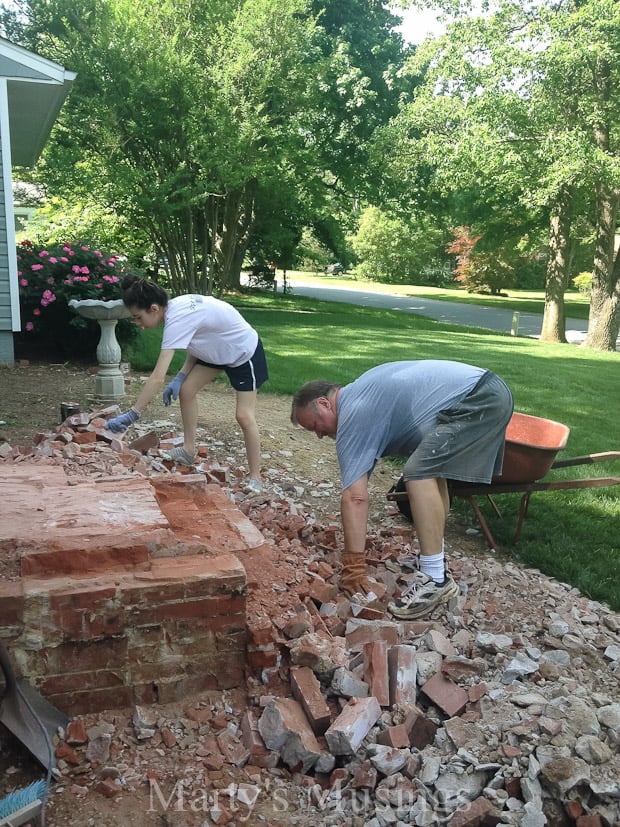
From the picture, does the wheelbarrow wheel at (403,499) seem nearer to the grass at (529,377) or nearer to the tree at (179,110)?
the grass at (529,377)

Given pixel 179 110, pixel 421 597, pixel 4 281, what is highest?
pixel 179 110

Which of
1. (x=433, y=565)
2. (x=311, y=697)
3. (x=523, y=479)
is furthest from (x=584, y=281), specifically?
(x=311, y=697)

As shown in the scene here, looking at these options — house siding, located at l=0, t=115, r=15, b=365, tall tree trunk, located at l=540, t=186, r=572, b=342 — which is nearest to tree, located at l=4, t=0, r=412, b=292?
tall tree trunk, located at l=540, t=186, r=572, b=342

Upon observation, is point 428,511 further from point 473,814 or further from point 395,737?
point 473,814

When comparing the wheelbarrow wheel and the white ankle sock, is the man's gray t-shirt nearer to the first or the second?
the white ankle sock

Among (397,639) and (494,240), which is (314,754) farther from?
(494,240)

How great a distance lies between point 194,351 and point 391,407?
5.57ft

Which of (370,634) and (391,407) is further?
(391,407)

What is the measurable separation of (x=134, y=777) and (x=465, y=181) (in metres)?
15.1

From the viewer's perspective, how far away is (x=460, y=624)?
314cm

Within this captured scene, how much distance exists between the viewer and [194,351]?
176 inches

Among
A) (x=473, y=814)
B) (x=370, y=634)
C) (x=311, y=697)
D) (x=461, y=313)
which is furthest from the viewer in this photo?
(x=461, y=313)

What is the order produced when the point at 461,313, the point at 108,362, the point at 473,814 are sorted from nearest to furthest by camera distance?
the point at 473,814
the point at 108,362
the point at 461,313

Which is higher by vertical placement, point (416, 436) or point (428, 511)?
point (416, 436)
